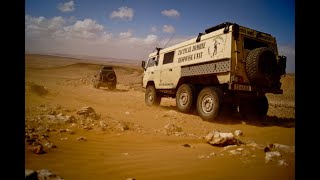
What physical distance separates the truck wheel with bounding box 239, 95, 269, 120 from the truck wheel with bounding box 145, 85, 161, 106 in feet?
11.9

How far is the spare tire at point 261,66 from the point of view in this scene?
6.17 metres

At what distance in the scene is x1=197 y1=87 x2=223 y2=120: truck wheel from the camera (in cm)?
646

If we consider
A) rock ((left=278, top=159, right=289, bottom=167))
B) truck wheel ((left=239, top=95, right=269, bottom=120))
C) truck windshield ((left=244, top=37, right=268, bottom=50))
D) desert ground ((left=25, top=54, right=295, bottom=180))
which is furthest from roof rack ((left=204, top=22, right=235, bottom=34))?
rock ((left=278, top=159, right=289, bottom=167))

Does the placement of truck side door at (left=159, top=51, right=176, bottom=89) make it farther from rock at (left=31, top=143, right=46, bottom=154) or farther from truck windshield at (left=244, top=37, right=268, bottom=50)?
rock at (left=31, top=143, right=46, bottom=154)

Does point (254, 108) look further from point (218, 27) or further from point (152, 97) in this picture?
point (152, 97)

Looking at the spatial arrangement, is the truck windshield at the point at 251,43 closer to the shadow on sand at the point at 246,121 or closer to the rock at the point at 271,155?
the shadow on sand at the point at 246,121

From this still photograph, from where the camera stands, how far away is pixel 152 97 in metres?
10.3

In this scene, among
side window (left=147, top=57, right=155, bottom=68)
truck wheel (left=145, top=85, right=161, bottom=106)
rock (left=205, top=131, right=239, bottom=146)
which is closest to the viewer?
rock (left=205, top=131, right=239, bottom=146)

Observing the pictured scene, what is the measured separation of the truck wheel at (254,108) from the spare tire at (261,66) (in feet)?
3.91

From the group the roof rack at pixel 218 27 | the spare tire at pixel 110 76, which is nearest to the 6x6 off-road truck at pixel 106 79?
the spare tire at pixel 110 76
